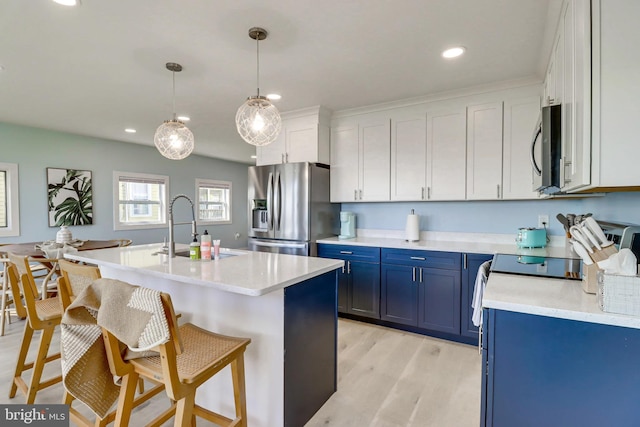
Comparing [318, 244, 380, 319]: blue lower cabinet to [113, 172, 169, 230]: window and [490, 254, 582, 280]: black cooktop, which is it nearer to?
[490, 254, 582, 280]: black cooktop

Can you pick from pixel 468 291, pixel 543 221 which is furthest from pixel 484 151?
pixel 468 291

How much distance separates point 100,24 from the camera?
6.49 feet

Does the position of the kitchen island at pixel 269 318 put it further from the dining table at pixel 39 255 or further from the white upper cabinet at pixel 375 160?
the white upper cabinet at pixel 375 160

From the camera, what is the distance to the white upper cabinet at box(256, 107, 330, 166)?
3.70m

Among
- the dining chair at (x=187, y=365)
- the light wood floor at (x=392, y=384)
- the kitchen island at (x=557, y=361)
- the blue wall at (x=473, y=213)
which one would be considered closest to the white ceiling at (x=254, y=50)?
the blue wall at (x=473, y=213)

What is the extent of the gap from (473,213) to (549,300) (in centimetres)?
222

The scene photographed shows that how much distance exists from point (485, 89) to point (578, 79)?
1957 mm

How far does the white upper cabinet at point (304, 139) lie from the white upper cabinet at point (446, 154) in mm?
1230

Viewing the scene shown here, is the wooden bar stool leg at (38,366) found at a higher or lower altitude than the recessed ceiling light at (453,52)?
lower

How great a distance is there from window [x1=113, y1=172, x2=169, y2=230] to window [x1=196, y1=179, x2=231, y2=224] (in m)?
0.83

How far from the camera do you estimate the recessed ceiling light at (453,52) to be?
231 centimetres

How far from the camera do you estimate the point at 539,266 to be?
195cm

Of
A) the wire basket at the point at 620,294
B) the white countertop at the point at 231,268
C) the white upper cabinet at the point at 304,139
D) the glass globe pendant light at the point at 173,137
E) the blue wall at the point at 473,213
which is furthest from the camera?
the white upper cabinet at the point at 304,139

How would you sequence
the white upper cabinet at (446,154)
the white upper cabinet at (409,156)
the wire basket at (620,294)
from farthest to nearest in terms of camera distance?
the white upper cabinet at (409,156) < the white upper cabinet at (446,154) < the wire basket at (620,294)
